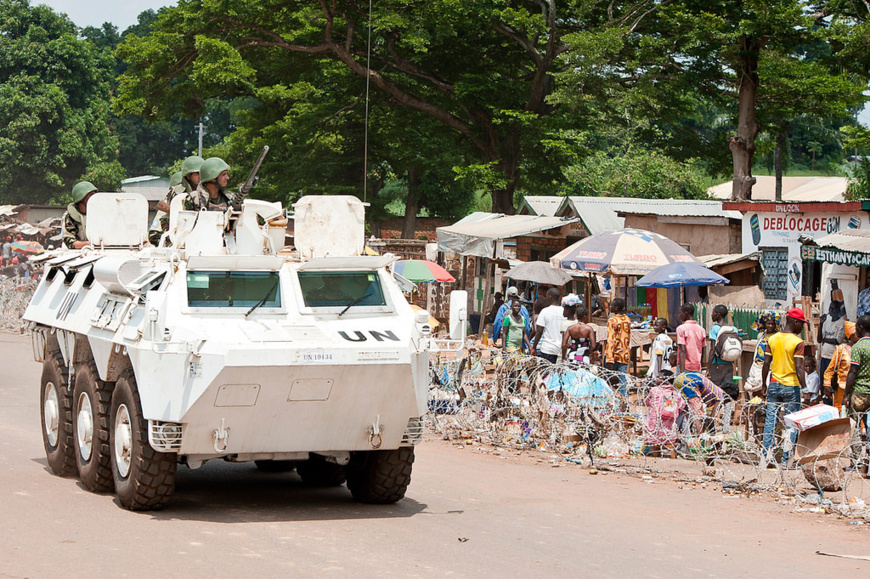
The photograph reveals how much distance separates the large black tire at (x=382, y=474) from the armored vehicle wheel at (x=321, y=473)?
901mm

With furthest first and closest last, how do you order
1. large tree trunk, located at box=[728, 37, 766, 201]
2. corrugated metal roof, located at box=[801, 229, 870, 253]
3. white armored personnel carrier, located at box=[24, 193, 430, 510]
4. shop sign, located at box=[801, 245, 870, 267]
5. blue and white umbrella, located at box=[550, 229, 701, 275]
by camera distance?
large tree trunk, located at box=[728, 37, 766, 201]
blue and white umbrella, located at box=[550, 229, 701, 275]
shop sign, located at box=[801, 245, 870, 267]
corrugated metal roof, located at box=[801, 229, 870, 253]
white armored personnel carrier, located at box=[24, 193, 430, 510]

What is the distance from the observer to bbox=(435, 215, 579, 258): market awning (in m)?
Answer: 25.1

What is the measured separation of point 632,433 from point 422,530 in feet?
15.2

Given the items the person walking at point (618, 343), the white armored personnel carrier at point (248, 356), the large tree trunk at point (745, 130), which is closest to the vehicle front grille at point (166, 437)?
the white armored personnel carrier at point (248, 356)

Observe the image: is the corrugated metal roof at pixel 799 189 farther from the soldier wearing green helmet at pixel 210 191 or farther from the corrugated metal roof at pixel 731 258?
the soldier wearing green helmet at pixel 210 191

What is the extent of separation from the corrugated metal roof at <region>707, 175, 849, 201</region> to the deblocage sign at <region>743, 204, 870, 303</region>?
23476 mm

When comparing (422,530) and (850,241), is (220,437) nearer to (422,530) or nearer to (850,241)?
(422,530)

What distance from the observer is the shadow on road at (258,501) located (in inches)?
356

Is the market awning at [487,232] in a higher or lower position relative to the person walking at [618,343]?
higher

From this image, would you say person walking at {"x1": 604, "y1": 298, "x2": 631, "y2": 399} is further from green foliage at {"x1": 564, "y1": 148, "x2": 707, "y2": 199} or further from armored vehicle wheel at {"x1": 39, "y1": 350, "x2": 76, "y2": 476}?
green foliage at {"x1": 564, "y1": 148, "x2": 707, "y2": 199}

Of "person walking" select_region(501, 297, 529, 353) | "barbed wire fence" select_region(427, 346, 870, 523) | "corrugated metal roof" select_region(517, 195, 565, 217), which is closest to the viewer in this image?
"barbed wire fence" select_region(427, 346, 870, 523)

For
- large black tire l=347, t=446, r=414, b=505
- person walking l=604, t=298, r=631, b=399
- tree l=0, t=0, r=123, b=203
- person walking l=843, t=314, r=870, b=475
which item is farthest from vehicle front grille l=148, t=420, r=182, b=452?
tree l=0, t=0, r=123, b=203

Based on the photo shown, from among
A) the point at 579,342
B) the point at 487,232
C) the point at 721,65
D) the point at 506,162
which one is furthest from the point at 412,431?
the point at 506,162

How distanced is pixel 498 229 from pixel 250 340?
17.8 meters
